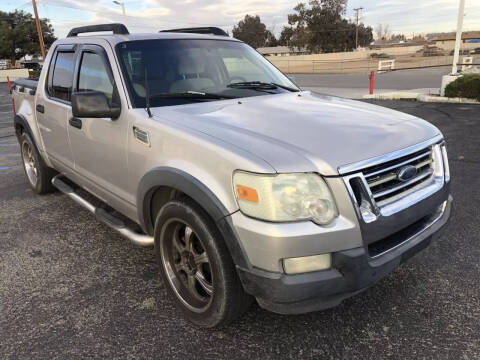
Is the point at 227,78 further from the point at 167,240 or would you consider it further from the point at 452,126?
the point at 452,126

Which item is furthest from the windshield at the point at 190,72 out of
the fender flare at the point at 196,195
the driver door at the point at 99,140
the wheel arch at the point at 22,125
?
the wheel arch at the point at 22,125

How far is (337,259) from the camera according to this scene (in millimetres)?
2055

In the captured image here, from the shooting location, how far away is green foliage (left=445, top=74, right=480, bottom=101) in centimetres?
1239

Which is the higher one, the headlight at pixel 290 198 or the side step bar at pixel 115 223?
the headlight at pixel 290 198

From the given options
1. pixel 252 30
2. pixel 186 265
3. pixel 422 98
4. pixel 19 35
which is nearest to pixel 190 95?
pixel 186 265

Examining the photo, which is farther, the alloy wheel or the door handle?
the door handle

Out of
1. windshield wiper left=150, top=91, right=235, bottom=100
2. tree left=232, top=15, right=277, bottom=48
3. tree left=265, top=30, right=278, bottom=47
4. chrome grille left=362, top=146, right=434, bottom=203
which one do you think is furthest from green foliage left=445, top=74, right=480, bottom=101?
tree left=265, top=30, right=278, bottom=47

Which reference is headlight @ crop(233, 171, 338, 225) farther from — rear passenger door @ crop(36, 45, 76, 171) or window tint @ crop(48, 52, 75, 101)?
window tint @ crop(48, 52, 75, 101)

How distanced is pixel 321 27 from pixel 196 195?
75.7 meters

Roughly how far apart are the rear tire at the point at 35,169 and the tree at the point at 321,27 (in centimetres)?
7193

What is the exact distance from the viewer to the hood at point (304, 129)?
6.98 feet

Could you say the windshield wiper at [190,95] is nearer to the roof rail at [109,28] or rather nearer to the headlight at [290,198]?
the roof rail at [109,28]

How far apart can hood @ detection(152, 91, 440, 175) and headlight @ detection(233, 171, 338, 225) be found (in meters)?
0.06

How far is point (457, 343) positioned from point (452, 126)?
7.58 metres
